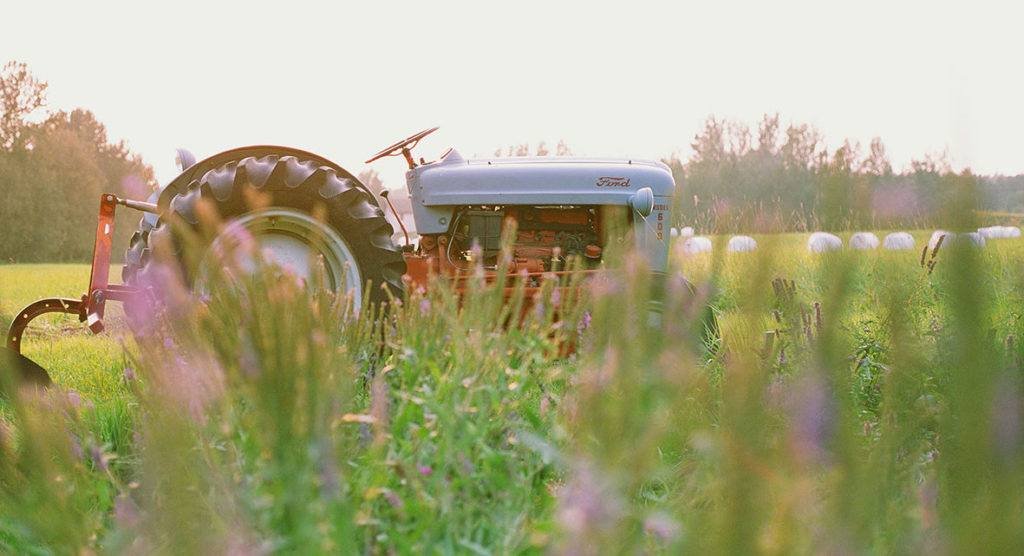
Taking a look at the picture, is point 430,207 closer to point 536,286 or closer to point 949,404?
point 536,286

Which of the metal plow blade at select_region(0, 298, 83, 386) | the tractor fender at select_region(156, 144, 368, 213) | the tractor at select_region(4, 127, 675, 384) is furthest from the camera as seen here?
the tractor fender at select_region(156, 144, 368, 213)

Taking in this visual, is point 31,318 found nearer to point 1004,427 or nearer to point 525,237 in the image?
point 525,237

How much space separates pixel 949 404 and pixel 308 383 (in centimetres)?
34

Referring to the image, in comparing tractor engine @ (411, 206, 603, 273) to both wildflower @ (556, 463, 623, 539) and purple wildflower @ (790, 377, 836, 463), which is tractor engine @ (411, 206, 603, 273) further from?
purple wildflower @ (790, 377, 836, 463)

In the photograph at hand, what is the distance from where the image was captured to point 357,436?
6.65 ft

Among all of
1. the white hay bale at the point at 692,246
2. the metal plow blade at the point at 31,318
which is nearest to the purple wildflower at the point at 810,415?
the white hay bale at the point at 692,246

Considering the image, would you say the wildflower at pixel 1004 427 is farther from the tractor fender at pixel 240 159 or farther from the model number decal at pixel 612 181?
the model number decal at pixel 612 181

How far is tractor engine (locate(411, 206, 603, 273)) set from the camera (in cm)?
522

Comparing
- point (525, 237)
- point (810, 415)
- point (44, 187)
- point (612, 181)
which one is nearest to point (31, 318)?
point (525, 237)

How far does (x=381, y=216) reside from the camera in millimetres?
4516

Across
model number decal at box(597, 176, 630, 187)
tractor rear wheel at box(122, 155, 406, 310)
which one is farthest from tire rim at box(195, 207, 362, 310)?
model number decal at box(597, 176, 630, 187)

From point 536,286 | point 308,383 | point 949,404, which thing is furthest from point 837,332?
point 536,286

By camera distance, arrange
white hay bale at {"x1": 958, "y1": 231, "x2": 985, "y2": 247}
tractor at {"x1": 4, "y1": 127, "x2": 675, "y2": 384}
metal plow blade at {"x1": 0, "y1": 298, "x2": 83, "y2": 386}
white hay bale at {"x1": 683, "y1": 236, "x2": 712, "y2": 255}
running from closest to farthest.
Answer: white hay bale at {"x1": 958, "y1": 231, "x2": 985, "y2": 247}, white hay bale at {"x1": 683, "y1": 236, "x2": 712, "y2": 255}, metal plow blade at {"x1": 0, "y1": 298, "x2": 83, "y2": 386}, tractor at {"x1": 4, "y1": 127, "x2": 675, "y2": 384}

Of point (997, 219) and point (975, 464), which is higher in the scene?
point (997, 219)
